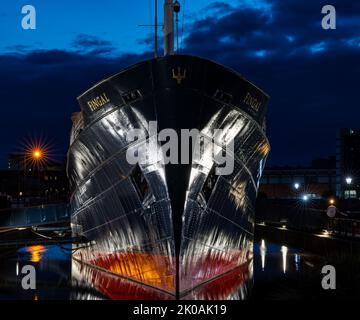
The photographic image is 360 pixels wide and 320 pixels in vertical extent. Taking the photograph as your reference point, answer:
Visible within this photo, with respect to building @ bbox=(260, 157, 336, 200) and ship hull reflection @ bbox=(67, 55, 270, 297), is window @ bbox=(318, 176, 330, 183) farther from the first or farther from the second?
ship hull reflection @ bbox=(67, 55, 270, 297)

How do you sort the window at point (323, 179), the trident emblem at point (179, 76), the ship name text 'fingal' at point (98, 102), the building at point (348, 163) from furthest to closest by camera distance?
the window at point (323, 179) → the building at point (348, 163) → the ship name text 'fingal' at point (98, 102) → the trident emblem at point (179, 76)

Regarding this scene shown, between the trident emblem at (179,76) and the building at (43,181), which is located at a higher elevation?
the building at (43,181)

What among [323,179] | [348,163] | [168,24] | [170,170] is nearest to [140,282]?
[170,170]

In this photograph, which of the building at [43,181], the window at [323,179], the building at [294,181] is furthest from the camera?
the building at [43,181]

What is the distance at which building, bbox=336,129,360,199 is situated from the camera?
66875mm

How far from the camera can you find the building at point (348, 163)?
6688 cm

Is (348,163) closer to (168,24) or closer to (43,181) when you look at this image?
(43,181)

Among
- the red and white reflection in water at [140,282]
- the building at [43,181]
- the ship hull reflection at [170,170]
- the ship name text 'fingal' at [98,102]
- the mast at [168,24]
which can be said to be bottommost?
the red and white reflection in water at [140,282]

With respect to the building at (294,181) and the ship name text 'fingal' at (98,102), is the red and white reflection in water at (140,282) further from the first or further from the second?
the building at (294,181)

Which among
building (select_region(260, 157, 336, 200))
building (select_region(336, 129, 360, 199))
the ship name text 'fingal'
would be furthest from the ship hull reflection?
building (select_region(260, 157, 336, 200))

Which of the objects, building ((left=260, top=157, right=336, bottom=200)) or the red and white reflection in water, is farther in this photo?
building ((left=260, top=157, right=336, bottom=200))

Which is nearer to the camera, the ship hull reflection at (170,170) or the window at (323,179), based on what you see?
the ship hull reflection at (170,170)

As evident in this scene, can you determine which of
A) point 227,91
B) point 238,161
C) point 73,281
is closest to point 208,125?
point 227,91

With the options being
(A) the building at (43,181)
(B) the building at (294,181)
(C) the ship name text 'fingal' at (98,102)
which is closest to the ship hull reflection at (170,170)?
(C) the ship name text 'fingal' at (98,102)
